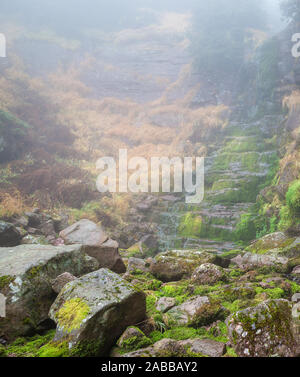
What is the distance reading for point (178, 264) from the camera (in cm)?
524

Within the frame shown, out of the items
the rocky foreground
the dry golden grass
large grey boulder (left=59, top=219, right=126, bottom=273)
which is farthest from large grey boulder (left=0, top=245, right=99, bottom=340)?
the dry golden grass

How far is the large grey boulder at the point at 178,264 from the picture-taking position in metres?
5.12

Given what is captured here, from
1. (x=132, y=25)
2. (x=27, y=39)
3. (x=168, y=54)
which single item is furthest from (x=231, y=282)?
(x=132, y=25)

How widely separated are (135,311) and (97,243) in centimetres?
353

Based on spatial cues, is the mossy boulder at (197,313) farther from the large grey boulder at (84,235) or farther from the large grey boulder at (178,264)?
the large grey boulder at (84,235)

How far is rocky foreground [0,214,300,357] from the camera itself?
2361 millimetres

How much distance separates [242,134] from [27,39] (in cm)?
2613

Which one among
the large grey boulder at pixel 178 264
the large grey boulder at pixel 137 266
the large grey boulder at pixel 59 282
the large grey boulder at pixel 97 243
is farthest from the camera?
the large grey boulder at pixel 137 266

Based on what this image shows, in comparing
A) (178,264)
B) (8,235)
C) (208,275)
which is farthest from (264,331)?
(8,235)

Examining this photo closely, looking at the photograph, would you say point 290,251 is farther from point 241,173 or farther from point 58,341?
point 241,173

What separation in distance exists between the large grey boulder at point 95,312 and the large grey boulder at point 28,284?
0.34 meters

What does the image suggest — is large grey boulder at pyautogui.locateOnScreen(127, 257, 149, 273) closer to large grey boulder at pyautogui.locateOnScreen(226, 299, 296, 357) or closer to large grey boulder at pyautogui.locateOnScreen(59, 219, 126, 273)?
large grey boulder at pyautogui.locateOnScreen(59, 219, 126, 273)

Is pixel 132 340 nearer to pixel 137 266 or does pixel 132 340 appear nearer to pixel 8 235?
pixel 137 266

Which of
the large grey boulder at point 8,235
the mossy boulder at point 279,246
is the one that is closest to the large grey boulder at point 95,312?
the mossy boulder at point 279,246
